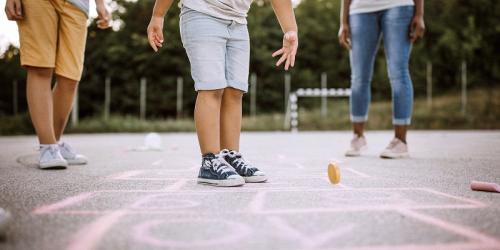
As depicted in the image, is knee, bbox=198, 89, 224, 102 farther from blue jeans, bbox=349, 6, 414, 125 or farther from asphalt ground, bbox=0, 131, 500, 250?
blue jeans, bbox=349, 6, 414, 125

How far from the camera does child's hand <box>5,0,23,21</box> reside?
2.81 meters

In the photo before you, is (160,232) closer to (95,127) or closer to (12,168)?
(12,168)

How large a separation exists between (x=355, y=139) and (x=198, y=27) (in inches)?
82.5

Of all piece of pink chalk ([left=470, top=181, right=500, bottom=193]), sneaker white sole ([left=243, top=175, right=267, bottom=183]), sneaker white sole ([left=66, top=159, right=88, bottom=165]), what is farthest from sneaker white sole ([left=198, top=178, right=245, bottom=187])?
sneaker white sole ([left=66, top=159, right=88, bottom=165])

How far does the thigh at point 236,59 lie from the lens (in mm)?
2443

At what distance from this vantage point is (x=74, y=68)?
3.18 m

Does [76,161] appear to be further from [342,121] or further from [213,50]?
[342,121]

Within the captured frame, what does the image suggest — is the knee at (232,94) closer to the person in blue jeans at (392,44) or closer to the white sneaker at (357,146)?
the person in blue jeans at (392,44)

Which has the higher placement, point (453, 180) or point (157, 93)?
point (157, 93)

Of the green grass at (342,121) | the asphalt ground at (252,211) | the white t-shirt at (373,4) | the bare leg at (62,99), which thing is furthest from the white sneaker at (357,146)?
the green grass at (342,121)

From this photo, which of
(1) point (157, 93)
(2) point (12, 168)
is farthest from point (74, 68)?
(1) point (157, 93)

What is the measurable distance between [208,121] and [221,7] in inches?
22.1

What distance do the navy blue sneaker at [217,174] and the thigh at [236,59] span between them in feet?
1.32

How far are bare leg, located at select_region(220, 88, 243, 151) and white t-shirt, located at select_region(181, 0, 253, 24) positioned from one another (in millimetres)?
372
